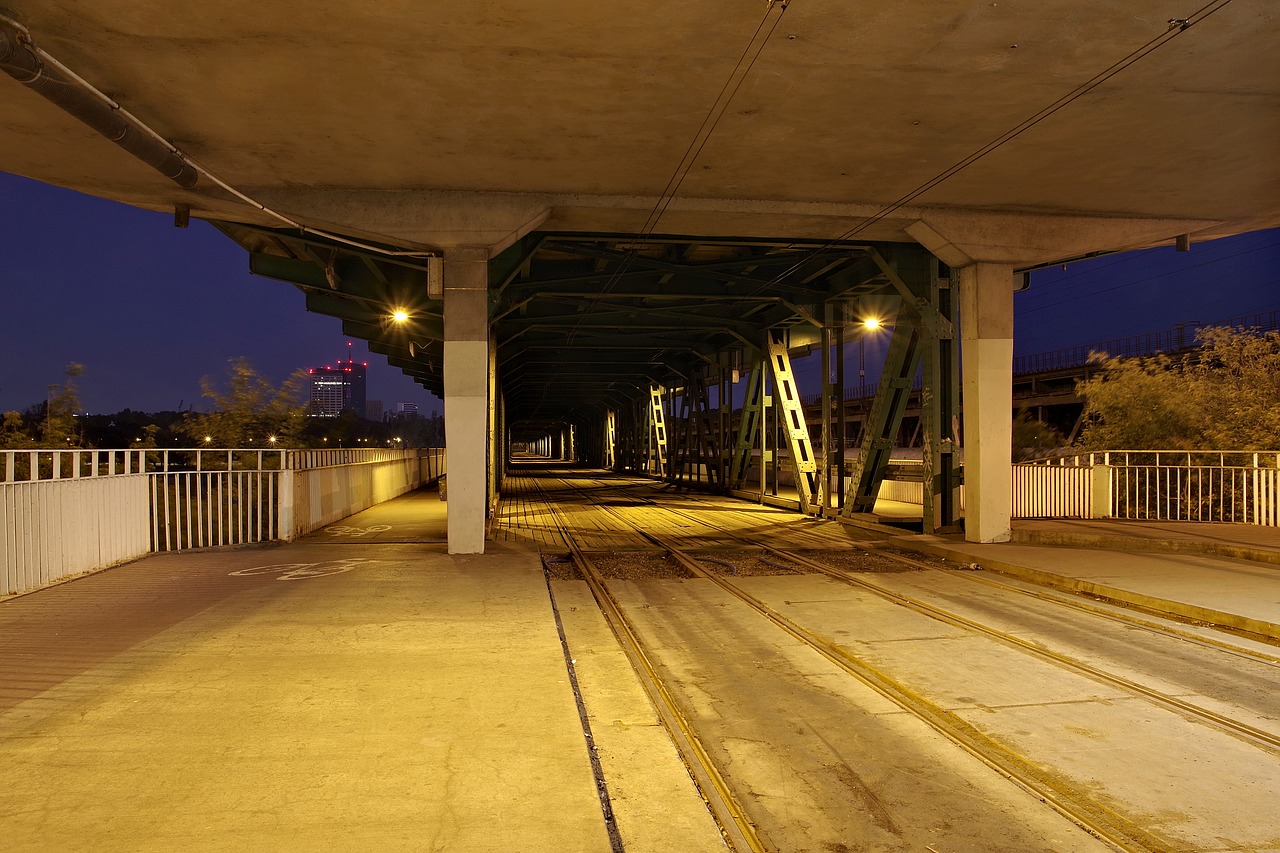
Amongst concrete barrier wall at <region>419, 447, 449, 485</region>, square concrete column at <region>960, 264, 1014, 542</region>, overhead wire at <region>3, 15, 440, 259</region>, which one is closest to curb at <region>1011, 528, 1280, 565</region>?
square concrete column at <region>960, 264, 1014, 542</region>

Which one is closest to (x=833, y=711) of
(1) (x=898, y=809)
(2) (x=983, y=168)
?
(1) (x=898, y=809)

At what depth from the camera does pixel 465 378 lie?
41.4ft

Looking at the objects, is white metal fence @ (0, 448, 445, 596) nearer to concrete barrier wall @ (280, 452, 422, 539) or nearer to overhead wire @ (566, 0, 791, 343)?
concrete barrier wall @ (280, 452, 422, 539)

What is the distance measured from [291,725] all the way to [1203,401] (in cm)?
2299

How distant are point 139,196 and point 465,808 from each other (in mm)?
11448

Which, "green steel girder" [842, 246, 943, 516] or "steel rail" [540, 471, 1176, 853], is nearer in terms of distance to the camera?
"steel rail" [540, 471, 1176, 853]

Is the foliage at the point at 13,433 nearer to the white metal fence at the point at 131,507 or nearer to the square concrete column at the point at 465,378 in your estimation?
the white metal fence at the point at 131,507

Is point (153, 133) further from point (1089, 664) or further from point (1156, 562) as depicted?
point (1156, 562)

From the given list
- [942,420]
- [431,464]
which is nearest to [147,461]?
[942,420]

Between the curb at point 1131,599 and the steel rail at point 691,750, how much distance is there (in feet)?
18.8

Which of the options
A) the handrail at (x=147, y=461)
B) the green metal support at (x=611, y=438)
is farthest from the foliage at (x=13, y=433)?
the green metal support at (x=611, y=438)

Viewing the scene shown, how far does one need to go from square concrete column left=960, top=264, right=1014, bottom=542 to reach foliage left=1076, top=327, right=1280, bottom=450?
31.6 feet

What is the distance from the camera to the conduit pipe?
6552 millimetres

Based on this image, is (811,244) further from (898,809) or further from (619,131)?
(898,809)
